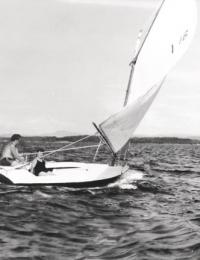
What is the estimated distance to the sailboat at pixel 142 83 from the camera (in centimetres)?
1548

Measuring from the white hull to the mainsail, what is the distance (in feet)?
3.22

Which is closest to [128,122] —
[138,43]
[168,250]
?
[138,43]

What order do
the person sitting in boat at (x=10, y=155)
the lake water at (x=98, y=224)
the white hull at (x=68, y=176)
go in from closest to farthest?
the lake water at (x=98, y=224), the white hull at (x=68, y=176), the person sitting in boat at (x=10, y=155)

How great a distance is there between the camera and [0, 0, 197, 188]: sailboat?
50.8 ft

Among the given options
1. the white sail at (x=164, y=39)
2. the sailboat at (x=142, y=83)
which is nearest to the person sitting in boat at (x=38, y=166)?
the sailboat at (x=142, y=83)

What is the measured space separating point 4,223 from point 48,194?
395 centimetres

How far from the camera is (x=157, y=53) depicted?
1725cm

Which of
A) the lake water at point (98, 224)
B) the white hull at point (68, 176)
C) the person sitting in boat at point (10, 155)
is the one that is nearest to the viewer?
the lake water at point (98, 224)

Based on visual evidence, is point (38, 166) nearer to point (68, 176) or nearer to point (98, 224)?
point (68, 176)

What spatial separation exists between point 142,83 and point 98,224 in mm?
8459

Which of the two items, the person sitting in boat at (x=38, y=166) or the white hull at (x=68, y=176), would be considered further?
the person sitting in boat at (x=38, y=166)

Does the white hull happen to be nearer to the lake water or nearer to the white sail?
the lake water

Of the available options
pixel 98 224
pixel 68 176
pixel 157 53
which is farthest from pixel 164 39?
pixel 98 224

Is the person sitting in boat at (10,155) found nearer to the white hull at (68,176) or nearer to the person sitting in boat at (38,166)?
the white hull at (68,176)
